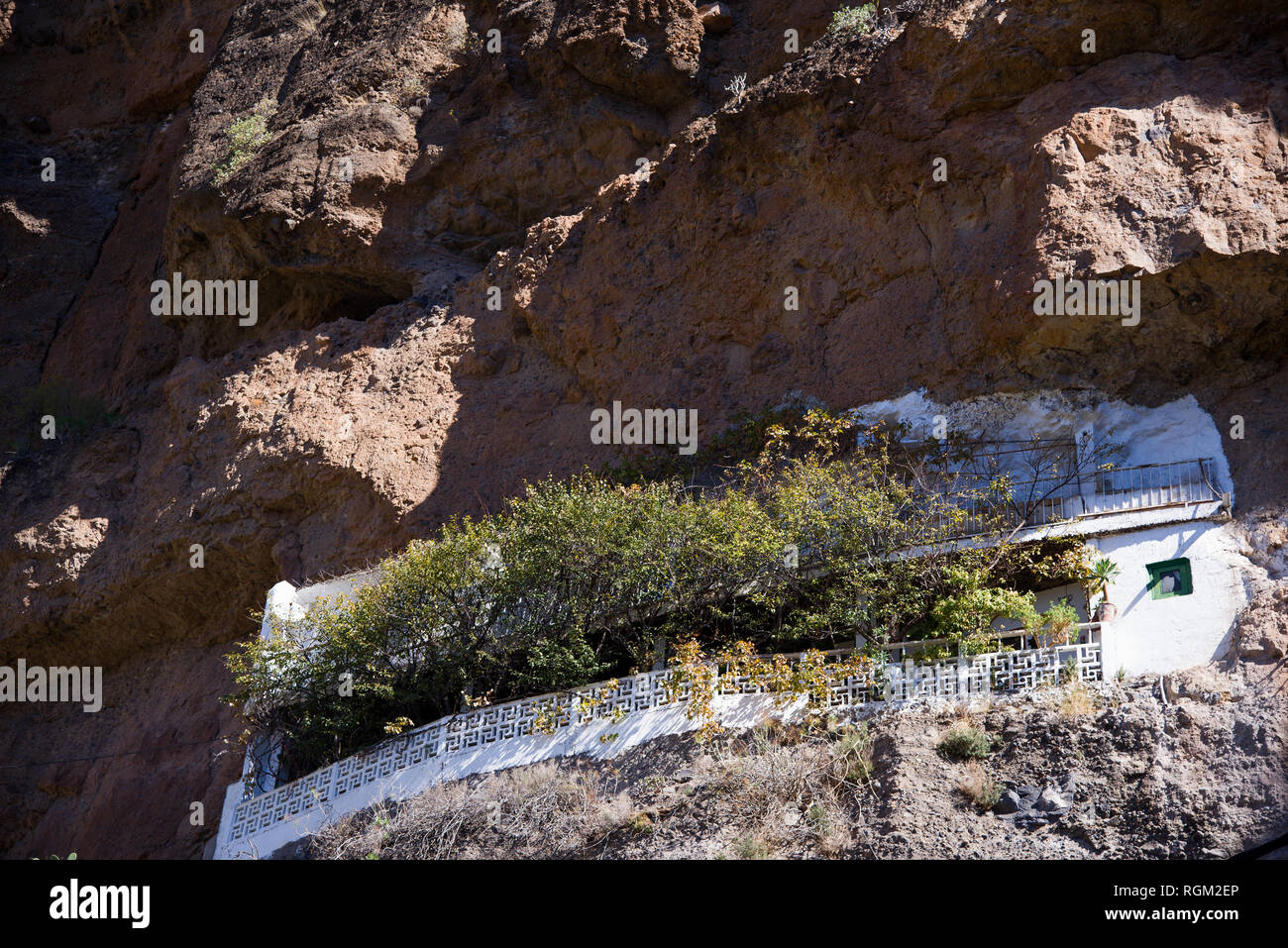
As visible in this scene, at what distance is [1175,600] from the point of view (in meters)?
13.6

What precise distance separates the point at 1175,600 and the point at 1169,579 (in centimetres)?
33

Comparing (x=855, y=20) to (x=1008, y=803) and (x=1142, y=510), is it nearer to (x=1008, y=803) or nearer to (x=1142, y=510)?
(x=1142, y=510)

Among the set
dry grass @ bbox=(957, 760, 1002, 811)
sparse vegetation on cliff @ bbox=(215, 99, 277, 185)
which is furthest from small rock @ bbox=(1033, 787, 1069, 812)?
sparse vegetation on cliff @ bbox=(215, 99, 277, 185)

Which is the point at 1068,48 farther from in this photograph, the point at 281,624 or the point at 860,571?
the point at 281,624

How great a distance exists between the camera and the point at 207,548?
819 inches

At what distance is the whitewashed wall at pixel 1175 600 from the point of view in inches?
522

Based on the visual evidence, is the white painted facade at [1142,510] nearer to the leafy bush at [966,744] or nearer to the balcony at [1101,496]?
the balcony at [1101,496]

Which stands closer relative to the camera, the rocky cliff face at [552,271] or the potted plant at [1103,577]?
the potted plant at [1103,577]

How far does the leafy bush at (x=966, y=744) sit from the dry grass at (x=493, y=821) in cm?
282

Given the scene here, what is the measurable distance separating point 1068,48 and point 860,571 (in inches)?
292

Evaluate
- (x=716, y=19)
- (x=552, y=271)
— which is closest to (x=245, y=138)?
(x=552, y=271)

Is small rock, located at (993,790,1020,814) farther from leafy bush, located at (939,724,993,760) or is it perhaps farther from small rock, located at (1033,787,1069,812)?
leafy bush, located at (939,724,993,760)

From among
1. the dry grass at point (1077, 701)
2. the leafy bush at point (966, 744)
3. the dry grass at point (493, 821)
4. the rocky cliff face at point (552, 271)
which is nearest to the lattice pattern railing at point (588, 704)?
the dry grass at point (1077, 701)

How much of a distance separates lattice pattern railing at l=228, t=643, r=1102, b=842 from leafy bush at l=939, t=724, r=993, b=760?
709 millimetres
